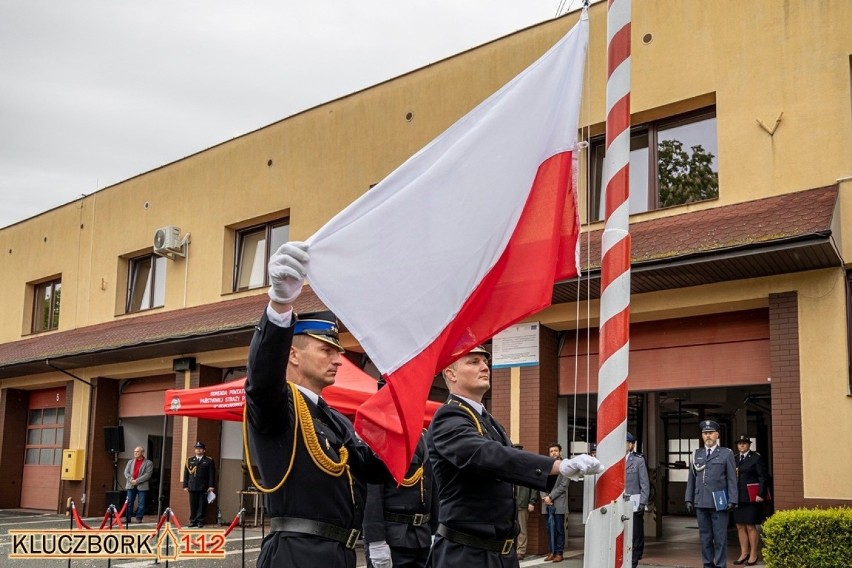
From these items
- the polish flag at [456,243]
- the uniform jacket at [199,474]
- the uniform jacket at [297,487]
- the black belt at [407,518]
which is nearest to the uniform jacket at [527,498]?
the black belt at [407,518]

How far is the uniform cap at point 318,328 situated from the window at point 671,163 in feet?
31.1

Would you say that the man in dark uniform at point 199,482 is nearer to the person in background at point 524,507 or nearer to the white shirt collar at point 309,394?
the person in background at point 524,507

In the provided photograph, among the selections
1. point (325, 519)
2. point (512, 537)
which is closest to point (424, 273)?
point (325, 519)

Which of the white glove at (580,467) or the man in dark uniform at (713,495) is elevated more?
the white glove at (580,467)

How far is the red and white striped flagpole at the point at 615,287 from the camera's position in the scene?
4.06 meters

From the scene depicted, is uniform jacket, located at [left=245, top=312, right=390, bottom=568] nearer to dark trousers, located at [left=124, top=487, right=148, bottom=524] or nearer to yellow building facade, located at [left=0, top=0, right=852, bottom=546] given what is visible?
yellow building facade, located at [left=0, top=0, right=852, bottom=546]

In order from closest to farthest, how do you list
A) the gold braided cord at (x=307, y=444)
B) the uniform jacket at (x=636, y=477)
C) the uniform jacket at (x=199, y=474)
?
the gold braided cord at (x=307, y=444), the uniform jacket at (x=636, y=477), the uniform jacket at (x=199, y=474)

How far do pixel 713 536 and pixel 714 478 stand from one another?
763mm

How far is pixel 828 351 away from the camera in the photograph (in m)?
11.4

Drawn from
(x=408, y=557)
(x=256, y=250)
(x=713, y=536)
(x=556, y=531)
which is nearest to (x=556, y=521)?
(x=556, y=531)

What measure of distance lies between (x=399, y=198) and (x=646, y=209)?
34.1 feet

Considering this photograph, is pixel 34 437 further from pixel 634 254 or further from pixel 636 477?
pixel 634 254

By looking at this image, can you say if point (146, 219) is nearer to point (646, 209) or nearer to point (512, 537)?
point (646, 209)

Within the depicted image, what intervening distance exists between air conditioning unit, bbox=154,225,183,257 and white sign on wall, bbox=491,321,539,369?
970 centimetres
